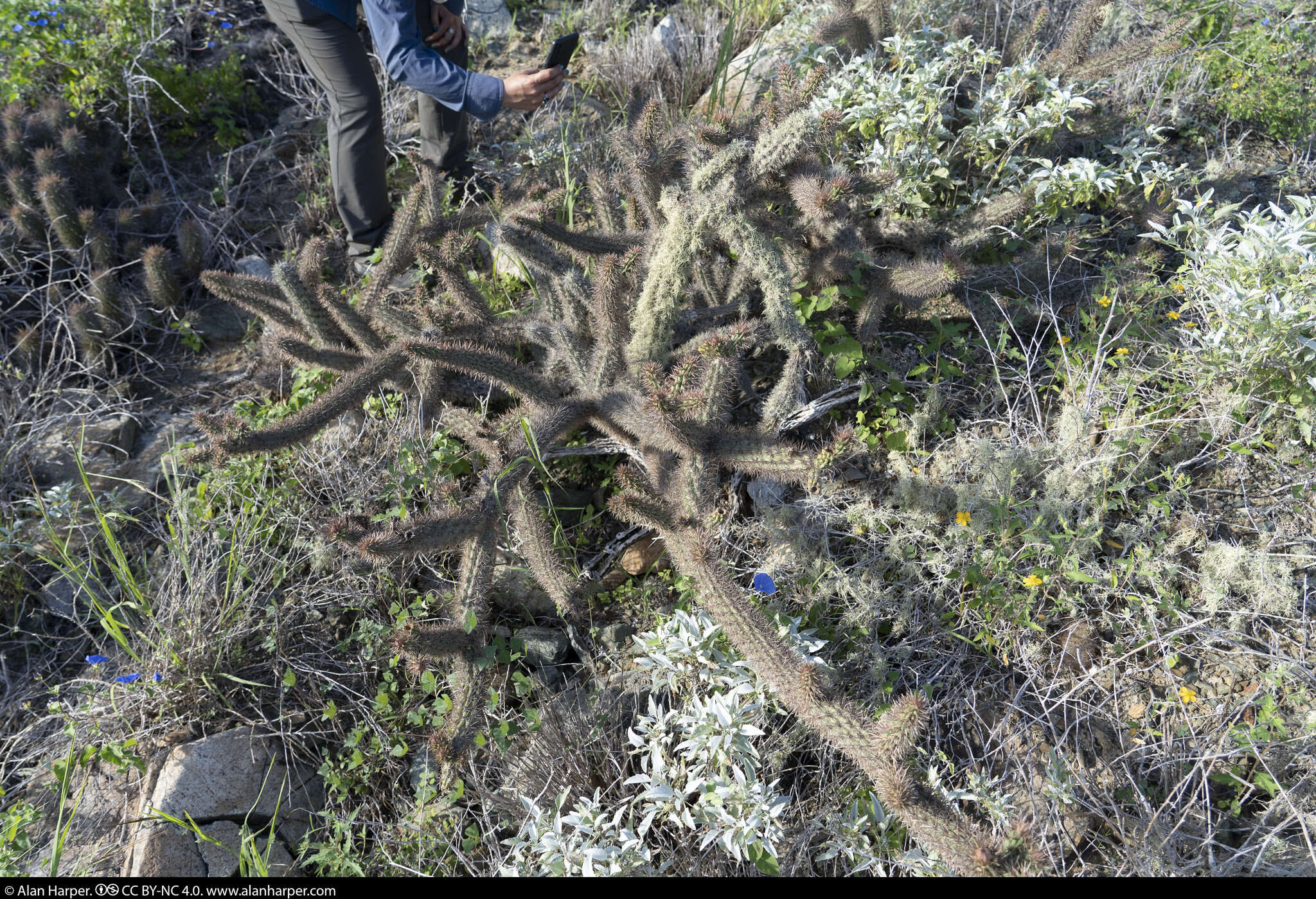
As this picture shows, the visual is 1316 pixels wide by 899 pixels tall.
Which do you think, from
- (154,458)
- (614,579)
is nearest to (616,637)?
(614,579)

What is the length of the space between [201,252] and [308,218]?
0.65 meters

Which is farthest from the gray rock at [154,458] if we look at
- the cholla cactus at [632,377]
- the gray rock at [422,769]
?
the gray rock at [422,769]

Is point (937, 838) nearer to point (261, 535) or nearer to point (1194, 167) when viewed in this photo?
point (261, 535)

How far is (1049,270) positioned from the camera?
346 centimetres

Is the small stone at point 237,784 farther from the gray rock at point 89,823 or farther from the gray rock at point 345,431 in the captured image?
the gray rock at point 345,431

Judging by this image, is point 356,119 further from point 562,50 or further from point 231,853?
point 231,853

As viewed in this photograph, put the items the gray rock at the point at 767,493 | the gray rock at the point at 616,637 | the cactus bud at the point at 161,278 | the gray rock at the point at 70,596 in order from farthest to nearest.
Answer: the cactus bud at the point at 161,278 → the gray rock at the point at 70,596 → the gray rock at the point at 767,493 → the gray rock at the point at 616,637

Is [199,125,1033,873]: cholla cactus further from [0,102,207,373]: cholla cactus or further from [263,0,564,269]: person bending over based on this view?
[0,102,207,373]: cholla cactus

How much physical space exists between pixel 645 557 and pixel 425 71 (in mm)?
2609

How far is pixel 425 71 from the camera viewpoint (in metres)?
3.64

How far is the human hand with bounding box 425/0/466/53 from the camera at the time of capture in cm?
420

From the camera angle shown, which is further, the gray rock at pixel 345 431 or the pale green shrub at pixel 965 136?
the gray rock at pixel 345 431

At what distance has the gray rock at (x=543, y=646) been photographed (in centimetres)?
289

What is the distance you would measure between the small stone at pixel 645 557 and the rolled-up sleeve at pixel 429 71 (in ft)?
7.41
